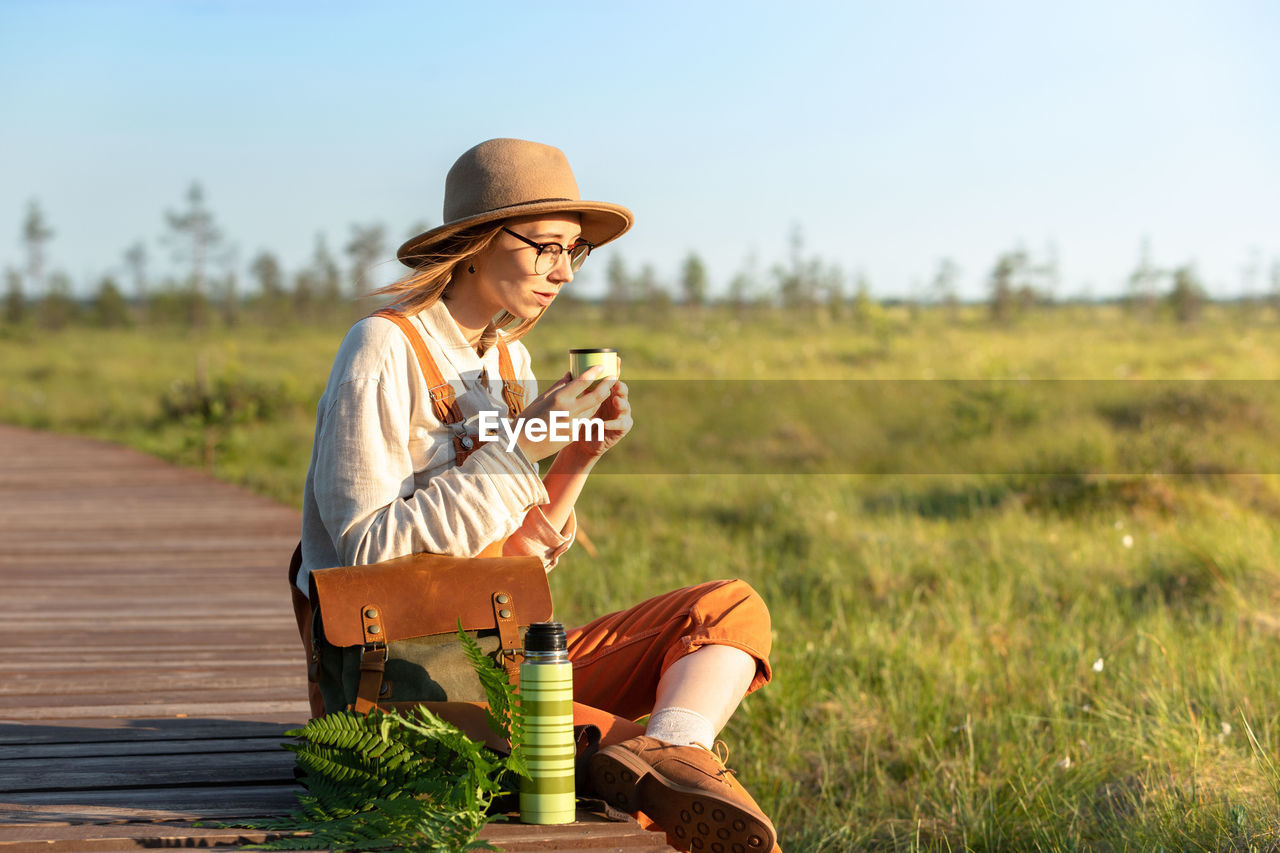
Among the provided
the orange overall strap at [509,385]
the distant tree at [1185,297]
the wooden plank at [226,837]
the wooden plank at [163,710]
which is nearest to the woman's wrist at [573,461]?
the orange overall strap at [509,385]

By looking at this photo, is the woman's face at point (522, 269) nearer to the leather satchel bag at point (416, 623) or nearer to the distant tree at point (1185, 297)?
the leather satchel bag at point (416, 623)

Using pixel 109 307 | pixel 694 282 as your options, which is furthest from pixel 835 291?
pixel 109 307

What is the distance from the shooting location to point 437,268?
2.31 meters

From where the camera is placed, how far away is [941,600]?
5484mm

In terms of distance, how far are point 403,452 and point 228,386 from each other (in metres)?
13.5

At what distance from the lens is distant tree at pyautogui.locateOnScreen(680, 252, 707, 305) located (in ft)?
177

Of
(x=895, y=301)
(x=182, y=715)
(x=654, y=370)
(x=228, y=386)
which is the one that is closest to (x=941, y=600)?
(x=182, y=715)

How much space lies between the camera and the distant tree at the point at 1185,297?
40.1 metres

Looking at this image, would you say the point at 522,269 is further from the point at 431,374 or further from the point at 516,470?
the point at 516,470

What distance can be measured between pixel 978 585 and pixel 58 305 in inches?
2325

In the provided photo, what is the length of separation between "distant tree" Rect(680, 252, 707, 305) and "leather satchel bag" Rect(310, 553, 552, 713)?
5236cm

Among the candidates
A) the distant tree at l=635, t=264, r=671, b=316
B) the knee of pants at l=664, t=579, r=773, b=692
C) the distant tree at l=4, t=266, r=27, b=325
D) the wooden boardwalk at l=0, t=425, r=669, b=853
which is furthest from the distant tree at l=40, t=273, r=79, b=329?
the knee of pants at l=664, t=579, r=773, b=692

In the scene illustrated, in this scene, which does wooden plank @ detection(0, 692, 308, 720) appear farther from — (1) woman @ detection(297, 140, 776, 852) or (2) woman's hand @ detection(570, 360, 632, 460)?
(2) woman's hand @ detection(570, 360, 632, 460)

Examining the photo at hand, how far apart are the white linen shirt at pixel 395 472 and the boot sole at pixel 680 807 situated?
0.48 m
